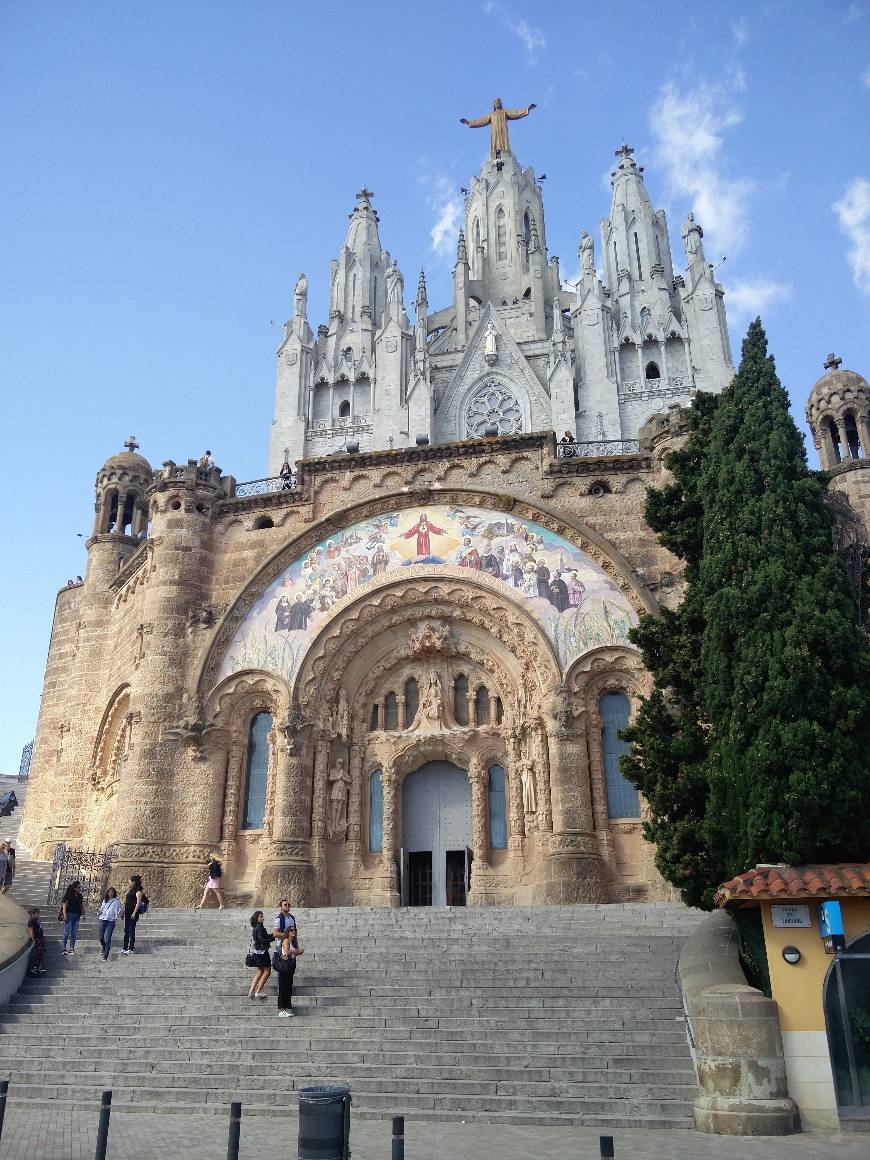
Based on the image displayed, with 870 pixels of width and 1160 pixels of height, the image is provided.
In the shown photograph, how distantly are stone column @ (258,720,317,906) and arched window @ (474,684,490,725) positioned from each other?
12.5 ft

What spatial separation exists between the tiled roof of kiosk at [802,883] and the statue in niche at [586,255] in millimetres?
42781

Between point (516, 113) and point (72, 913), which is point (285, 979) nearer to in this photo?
point (72, 913)

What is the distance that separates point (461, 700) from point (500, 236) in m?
43.0

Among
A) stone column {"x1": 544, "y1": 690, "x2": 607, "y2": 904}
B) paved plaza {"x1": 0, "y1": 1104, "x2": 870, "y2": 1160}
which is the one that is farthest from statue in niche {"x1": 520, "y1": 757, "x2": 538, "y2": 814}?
paved plaza {"x1": 0, "y1": 1104, "x2": 870, "y2": 1160}

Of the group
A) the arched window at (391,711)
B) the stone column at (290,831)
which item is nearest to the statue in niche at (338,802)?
the stone column at (290,831)

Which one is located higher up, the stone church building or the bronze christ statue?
the bronze christ statue

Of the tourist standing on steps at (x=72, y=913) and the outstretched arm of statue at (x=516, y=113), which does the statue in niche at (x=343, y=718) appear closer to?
the tourist standing on steps at (x=72, y=913)

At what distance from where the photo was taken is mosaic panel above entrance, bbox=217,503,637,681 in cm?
1967

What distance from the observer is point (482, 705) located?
2111 cm

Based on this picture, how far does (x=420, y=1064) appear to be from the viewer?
412 inches

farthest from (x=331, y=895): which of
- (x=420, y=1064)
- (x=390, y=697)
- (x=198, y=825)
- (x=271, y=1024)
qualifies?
(x=420, y=1064)

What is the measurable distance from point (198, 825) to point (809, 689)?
13214mm

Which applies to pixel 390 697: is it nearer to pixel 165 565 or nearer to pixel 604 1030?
pixel 165 565

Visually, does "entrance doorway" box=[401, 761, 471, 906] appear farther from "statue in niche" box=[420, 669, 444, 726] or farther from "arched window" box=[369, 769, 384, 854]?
"statue in niche" box=[420, 669, 444, 726]
